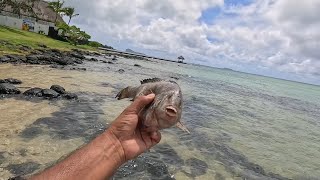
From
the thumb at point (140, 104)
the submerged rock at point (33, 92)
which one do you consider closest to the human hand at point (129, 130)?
the thumb at point (140, 104)

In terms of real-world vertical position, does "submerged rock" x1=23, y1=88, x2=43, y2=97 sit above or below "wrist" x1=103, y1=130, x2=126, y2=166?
below

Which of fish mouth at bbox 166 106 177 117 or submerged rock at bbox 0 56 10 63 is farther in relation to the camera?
submerged rock at bbox 0 56 10 63

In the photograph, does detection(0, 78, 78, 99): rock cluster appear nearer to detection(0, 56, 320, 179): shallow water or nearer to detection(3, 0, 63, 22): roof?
detection(0, 56, 320, 179): shallow water

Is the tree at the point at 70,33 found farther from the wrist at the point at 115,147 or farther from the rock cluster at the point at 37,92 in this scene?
the wrist at the point at 115,147

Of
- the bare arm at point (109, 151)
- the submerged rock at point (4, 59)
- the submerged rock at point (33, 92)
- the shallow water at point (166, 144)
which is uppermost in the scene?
the bare arm at point (109, 151)

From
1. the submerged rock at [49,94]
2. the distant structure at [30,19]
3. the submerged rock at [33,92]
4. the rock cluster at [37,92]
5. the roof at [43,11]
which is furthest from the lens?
the roof at [43,11]

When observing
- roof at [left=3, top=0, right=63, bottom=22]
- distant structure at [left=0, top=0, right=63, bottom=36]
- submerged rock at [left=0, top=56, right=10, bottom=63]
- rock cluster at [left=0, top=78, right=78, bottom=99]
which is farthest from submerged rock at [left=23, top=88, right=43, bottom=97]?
roof at [left=3, top=0, right=63, bottom=22]

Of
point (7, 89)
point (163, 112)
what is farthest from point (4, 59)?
point (163, 112)

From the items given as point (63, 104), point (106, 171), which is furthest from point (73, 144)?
point (106, 171)

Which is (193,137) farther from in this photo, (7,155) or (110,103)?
(7,155)
